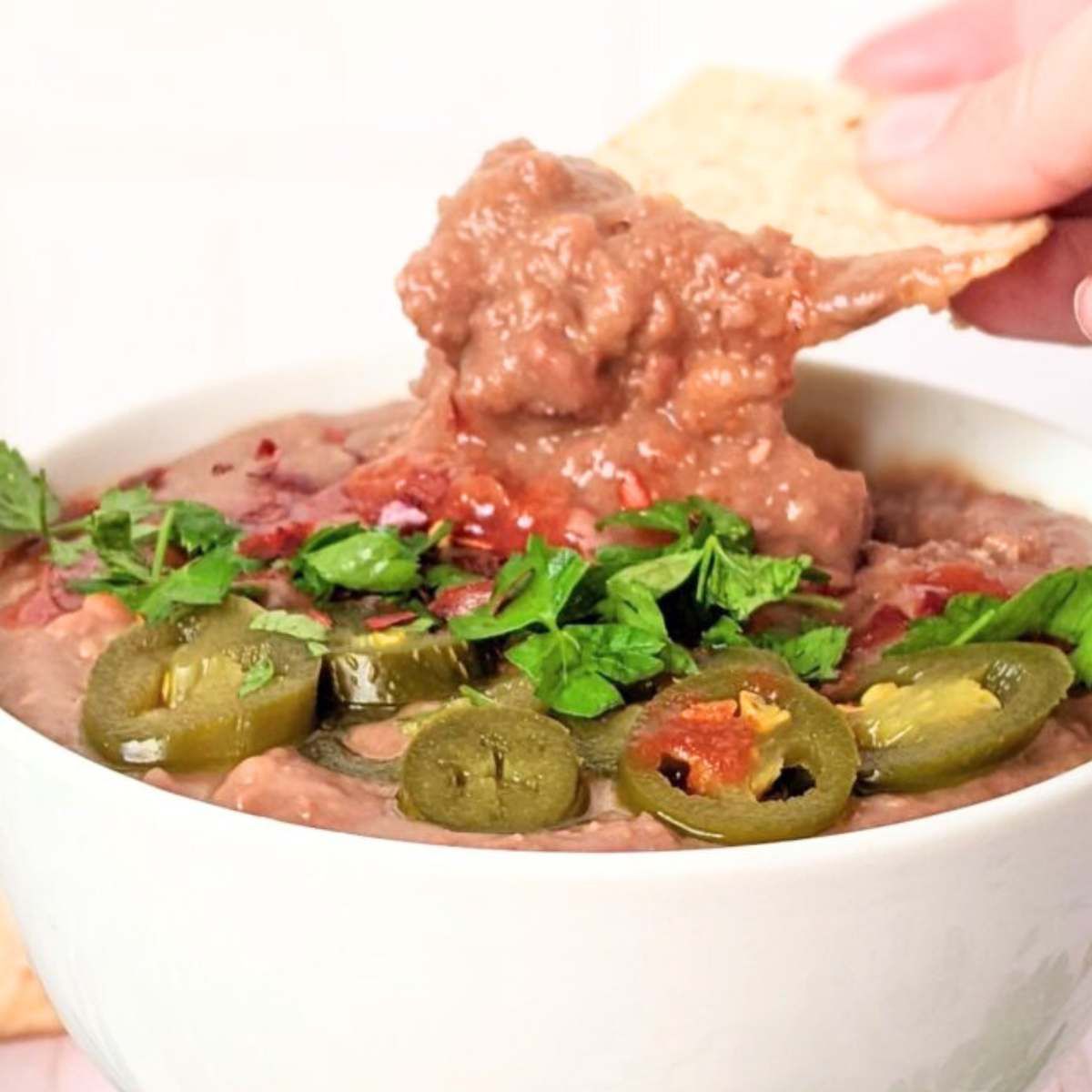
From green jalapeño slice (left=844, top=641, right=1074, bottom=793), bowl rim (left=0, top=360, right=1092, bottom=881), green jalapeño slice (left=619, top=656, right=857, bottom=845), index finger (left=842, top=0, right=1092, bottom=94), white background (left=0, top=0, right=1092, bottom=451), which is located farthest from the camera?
white background (left=0, top=0, right=1092, bottom=451)

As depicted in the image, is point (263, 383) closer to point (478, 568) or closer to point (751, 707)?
point (478, 568)

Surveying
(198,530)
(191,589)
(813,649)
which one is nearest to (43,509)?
(198,530)

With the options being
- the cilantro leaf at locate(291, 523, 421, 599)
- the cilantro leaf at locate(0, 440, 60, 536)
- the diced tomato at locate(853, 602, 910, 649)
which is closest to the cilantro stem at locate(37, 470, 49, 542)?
the cilantro leaf at locate(0, 440, 60, 536)

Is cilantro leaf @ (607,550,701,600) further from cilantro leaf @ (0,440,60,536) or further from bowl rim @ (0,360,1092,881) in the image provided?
cilantro leaf @ (0,440,60,536)

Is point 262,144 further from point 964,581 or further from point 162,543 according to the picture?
point 964,581

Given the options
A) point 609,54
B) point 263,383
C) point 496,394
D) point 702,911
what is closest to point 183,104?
point 609,54

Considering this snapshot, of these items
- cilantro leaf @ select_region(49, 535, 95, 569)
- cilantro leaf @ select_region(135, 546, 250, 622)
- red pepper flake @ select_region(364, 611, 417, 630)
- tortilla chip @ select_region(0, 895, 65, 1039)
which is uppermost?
cilantro leaf @ select_region(135, 546, 250, 622)

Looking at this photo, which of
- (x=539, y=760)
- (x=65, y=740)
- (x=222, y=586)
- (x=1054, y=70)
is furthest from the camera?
(x=1054, y=70)
